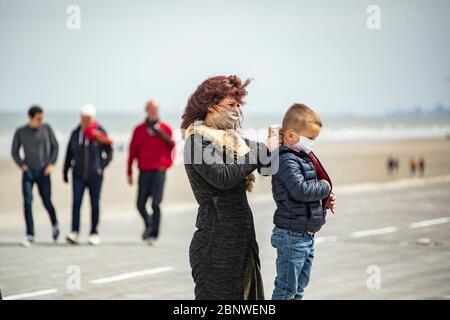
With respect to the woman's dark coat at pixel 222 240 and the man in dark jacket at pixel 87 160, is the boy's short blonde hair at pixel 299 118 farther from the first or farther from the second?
the man in dark jacket at pixel 87 160

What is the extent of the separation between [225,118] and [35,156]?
304 inches

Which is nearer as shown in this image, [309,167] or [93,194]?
[309,167]

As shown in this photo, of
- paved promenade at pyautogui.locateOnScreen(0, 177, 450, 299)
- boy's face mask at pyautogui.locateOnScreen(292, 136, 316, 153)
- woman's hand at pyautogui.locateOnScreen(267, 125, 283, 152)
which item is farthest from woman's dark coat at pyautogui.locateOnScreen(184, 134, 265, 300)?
paved promenade at pyautogui.locateOnScreen(0, 177, 450, 299)

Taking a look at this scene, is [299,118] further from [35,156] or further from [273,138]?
[35,156]

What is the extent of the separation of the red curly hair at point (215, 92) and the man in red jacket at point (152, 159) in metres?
7.20

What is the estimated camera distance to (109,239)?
1354cm

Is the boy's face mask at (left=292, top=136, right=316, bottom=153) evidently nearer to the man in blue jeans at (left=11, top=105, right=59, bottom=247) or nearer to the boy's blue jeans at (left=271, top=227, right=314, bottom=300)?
the boy's blue jeans at (left=271, top=227, right=314, bottom=300)

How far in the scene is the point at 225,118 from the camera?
568cm

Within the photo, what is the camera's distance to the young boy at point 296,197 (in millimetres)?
6051

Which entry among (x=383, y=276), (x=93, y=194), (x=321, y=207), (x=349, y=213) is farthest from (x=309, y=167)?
(x=349, y=213)

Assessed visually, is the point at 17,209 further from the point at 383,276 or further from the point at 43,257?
the point at 383,276

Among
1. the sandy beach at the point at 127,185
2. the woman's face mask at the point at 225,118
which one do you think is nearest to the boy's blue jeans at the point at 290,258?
the woman's face mask at the point at 225,118

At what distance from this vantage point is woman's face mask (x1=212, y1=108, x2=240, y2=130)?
18.6ft
